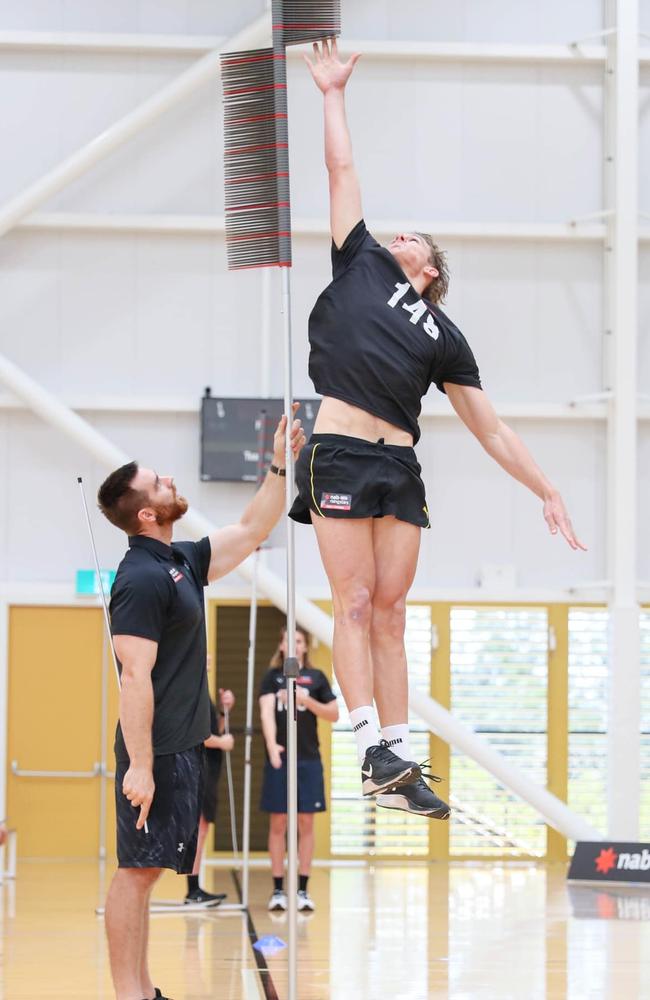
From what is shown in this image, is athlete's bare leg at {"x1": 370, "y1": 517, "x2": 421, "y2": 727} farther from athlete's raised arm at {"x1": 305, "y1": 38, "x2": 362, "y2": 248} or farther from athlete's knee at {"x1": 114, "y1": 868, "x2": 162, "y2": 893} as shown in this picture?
athlete's knee at {"x1": 114, "y1": 868, "x2": 162, "y2": 893}

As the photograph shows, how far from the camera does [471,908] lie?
9.60 metres

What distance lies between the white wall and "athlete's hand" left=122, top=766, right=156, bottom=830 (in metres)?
7.78

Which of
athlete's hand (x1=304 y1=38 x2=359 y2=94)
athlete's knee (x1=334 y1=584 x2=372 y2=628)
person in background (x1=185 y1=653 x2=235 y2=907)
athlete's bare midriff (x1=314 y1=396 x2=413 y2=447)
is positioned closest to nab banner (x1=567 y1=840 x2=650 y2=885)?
person in background (x1=185 y1=653 x2=235 y2=907)

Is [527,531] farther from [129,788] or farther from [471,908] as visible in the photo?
[129,788]

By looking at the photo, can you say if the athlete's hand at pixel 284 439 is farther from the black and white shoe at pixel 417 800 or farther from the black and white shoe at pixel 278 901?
the black and white shoe at pixel 278 901

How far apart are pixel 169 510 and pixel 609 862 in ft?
25.0

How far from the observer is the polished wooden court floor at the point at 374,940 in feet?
22.8

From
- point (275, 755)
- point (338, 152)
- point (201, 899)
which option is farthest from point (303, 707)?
point (338, 152)

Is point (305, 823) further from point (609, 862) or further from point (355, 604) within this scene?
point (355, 604)

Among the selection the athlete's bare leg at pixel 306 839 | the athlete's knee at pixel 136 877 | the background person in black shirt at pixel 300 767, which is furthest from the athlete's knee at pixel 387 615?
the athlete's bare leg at pixel 306 839

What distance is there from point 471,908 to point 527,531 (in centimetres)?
399

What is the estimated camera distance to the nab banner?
36.1ft

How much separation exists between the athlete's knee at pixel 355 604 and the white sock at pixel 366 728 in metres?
0.24

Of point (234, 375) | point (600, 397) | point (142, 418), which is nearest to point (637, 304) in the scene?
point (600, 397)
